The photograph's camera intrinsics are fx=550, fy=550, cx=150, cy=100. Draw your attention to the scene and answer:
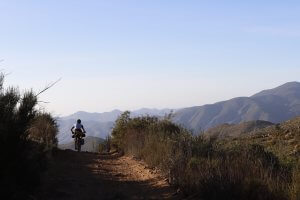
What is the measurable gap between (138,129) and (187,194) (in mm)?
13817

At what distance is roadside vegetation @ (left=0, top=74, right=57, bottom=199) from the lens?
10.9 meters

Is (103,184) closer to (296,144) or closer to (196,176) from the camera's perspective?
(196,176)

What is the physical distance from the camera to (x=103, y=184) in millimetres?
15242

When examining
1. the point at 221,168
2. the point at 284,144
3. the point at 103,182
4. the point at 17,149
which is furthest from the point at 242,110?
the point at 17,149

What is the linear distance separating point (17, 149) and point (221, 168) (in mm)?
4485

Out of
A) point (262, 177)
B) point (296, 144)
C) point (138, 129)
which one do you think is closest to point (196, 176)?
point (262, 177)

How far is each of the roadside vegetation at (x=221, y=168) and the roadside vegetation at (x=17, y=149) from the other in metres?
3.53

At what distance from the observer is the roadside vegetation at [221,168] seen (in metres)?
10.9

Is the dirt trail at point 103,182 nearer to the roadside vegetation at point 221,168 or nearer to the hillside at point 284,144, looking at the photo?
the roadside vegetation at point 221,168

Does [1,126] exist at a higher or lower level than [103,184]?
higher

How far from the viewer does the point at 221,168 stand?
12352 mm

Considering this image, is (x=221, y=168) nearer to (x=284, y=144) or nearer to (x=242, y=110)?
(x=284, y=144)

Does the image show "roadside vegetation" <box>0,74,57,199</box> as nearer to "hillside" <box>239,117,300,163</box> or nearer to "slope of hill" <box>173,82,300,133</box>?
"hillside" <box>239,117,300,163</box>

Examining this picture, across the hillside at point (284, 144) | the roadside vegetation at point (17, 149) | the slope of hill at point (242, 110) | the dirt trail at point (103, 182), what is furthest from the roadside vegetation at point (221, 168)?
the slope of hill at point (242, 110)
